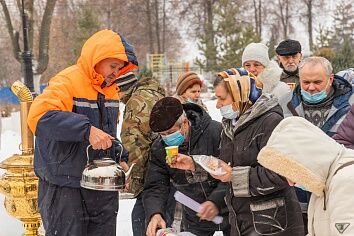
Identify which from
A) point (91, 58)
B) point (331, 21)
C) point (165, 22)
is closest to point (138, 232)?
point (91, 58)

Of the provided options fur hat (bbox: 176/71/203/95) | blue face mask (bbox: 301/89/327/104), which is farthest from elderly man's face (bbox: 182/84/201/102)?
blue face mask (bbox: 301/89/327/104)

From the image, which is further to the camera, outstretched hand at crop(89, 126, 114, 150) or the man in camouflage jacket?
the man in camouflage jacket

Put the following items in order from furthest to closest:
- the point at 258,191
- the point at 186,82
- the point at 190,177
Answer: the point at 186,82 → the point at 190,177 → the point at 258,191

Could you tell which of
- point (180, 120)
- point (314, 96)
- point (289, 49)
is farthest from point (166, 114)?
point (289, 49)

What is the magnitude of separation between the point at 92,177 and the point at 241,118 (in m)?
0.92

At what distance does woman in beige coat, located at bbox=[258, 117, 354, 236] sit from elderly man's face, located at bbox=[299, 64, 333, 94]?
1310 mm

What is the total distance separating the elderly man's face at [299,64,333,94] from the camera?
3600 millimetres

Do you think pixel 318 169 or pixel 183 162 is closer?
pixel 318 169

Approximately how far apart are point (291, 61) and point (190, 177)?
6.09 feet

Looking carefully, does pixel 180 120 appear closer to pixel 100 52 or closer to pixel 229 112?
pixel 229 112

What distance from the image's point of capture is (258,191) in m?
2.87

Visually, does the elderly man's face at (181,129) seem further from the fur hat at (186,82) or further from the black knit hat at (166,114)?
the fur hat at (186,82)

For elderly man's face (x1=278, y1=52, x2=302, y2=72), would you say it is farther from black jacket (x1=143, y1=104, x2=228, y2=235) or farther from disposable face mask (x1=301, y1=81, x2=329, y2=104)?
black jacket (x1=143, y1=104, x2=228, y2=235)

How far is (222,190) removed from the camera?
3346 millimetres
